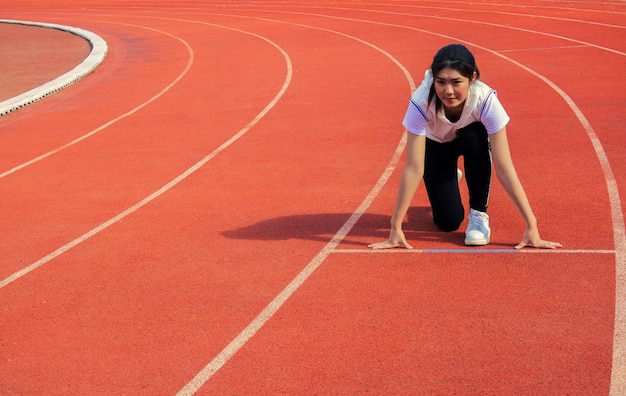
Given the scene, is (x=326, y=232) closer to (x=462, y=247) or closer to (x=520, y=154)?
(x=462, y=247)

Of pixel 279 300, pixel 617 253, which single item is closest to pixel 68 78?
pixel 279 300

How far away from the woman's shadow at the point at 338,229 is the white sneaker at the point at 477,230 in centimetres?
12

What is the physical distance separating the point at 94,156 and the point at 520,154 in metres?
4.18

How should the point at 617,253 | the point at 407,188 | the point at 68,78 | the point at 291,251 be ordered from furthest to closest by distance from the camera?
the point at 68,78 < the point at 291,251 < the point at 407,188 < the point at 617,253

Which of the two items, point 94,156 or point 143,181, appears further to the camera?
point 94,156

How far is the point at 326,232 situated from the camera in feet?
21.6

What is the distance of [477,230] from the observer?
242 inches

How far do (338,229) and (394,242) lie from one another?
0.64 m

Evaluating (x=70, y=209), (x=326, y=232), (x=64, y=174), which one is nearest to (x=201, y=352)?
(x=326, y=232)

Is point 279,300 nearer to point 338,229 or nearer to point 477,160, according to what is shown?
point 338,229

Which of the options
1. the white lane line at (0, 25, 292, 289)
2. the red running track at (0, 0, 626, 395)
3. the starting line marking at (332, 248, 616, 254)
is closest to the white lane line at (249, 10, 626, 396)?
the red running track at (0, 0, 626, 395)

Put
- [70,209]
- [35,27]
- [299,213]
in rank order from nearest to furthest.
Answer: [299,213] < [70,209] < [35,27]

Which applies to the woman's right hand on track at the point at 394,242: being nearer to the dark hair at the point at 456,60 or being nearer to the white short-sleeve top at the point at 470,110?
the white short-sleeve top at the point at 470,110

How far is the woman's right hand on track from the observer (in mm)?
6078
